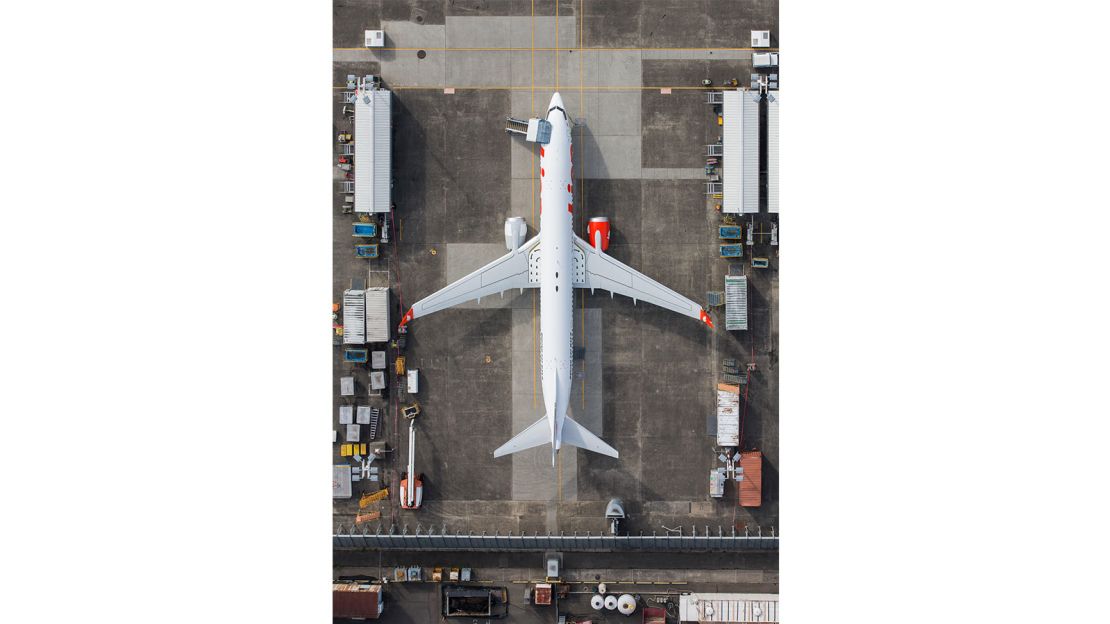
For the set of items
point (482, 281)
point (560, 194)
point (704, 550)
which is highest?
point (560, 194)

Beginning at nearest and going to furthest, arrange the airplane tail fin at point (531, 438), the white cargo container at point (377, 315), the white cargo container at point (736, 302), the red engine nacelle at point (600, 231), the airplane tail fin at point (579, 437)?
1. the airplane tail fin at point (579, 437)
2. the airplane tail fin at point (531, 438)
3. the red engine nacelle at point (600, 231)
4. the white cargo container at point (736, 302)
5. the white cargo container at point (377, 315)

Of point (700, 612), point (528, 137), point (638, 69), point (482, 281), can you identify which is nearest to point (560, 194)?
point (528, 137)

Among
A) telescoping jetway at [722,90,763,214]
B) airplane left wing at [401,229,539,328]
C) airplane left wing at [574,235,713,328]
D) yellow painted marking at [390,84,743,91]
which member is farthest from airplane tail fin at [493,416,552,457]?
yellow painted marking at [390,84,743,91]

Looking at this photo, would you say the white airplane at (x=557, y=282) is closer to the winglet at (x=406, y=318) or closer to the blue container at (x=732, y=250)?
the winglet at (x=406, y=318)

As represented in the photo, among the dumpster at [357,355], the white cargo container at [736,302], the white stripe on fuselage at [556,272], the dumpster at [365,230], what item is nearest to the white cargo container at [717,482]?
the white cargo container at [736,302]

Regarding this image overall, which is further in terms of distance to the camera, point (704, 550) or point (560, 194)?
point (704, 550)

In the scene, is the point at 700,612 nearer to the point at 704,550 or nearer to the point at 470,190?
the point at 704,550

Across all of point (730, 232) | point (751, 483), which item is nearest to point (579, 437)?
point (751, 483)
